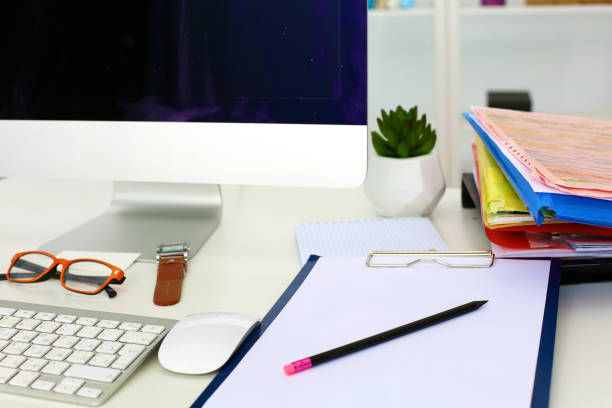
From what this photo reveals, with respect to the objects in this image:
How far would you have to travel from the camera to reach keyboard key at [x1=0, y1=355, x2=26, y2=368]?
39 centimetres

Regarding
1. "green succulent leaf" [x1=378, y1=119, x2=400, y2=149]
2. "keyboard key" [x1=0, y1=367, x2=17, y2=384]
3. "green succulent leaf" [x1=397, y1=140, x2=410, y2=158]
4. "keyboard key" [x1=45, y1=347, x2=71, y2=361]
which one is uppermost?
"green succulent leaf" [x1=378, y1=119, x2=400, y2=149]

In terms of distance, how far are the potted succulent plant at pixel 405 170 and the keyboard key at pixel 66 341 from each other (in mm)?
438

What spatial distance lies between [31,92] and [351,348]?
1.65 feet

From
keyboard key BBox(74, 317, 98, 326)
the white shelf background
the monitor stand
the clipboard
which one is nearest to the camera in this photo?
the clipboard

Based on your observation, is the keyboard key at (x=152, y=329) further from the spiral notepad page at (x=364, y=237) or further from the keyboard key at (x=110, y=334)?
the spiral notepad page at (x=364, y=237)

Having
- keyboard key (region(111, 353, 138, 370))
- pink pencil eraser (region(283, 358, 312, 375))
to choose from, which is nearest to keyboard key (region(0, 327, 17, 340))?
keyboard key (region(111, 353, 138, 370))

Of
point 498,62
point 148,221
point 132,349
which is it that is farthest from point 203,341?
point 498,62

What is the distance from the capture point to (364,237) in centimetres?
66

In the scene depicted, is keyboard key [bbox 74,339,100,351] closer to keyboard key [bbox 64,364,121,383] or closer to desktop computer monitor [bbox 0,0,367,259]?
keyboard key [bbox 64,364,121,383]

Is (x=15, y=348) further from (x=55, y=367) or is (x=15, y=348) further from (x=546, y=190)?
(x=546, y=190)

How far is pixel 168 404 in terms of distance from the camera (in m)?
0.36

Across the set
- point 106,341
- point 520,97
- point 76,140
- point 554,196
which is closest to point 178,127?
point 76,140

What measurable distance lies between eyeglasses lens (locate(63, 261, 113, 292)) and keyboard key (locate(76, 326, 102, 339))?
101 millimetres

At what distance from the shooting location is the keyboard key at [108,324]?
17.2 inches
